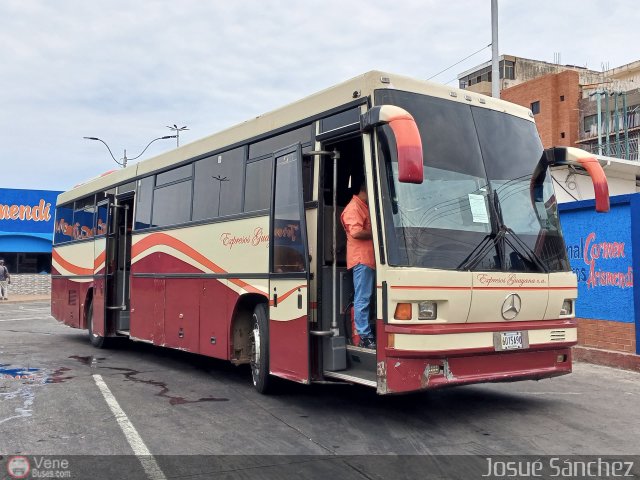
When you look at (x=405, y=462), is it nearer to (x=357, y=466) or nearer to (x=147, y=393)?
(x=357, y=466)

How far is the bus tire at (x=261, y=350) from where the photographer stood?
764 centimetres

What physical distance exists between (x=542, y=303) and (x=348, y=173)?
7.99 feet

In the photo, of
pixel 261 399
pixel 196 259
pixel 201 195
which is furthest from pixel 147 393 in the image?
pixel 201 195

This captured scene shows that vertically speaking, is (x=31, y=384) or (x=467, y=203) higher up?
(x=467, y=203)

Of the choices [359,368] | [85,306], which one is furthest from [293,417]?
[85,306]

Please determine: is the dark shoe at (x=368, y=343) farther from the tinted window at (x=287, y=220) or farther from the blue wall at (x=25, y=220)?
the blue wall at (x=25, y=220)

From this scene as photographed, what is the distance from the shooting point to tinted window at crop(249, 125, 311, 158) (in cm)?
714

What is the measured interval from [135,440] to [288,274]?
2.34 meters

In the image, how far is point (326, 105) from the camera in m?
6.80

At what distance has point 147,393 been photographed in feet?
26.3

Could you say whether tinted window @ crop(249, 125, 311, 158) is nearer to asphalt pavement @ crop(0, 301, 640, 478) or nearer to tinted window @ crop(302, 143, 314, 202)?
tinted window @ crop(302, 143, 314, 202)

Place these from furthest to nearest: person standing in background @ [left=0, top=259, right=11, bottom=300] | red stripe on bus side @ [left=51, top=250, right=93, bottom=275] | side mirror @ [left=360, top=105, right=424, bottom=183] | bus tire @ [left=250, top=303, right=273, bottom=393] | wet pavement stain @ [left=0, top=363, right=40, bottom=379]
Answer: person standing in background @ [left=0, top=259, right=11, bottom=300]
red stripe on bus side @ [left=51, top=250, right=93, bottom=275]
wet pavement stain @ [left=0, top=363, right=40, bottom=379]
bus tire @ [left=250, top=303, right=273, bottom=393]
side mirror @ [left=360, top=105, right=424, bottom=183]

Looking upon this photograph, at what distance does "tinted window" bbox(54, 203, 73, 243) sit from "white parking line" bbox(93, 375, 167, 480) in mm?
7747

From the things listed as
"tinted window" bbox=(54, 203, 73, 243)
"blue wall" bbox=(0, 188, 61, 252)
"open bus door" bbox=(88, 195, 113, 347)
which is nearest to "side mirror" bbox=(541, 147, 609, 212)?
"open bus door" bbox=(88, 195, 113, 347)
